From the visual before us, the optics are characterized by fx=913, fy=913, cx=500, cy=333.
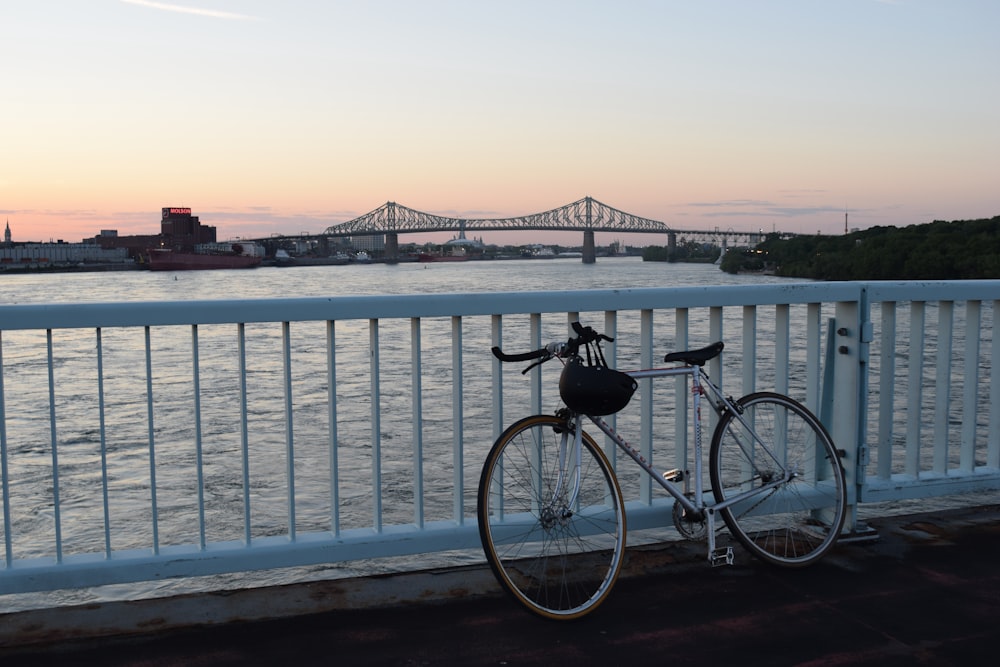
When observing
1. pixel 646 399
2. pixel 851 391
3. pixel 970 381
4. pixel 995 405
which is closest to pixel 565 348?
pixel 646 399

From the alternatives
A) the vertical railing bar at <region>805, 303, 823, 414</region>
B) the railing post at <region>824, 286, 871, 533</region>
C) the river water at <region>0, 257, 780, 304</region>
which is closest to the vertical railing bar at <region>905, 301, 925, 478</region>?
the railing post at <region>824, 286, 871, 533</region>

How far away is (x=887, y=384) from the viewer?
3609 mm

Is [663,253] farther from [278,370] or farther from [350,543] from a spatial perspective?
[350,543]

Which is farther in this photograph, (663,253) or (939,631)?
(663,253)

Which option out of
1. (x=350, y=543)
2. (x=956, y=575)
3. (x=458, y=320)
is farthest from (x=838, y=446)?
(x=350, y=543)

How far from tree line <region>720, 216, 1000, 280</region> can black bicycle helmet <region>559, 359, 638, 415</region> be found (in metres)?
32.7

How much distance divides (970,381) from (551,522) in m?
2.10

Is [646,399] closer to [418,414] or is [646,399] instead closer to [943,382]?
[418,414]

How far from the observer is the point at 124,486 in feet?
23.5

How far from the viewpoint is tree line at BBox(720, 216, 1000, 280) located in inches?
1578

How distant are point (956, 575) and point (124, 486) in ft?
19.9

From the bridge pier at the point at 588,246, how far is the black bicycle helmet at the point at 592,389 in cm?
9189

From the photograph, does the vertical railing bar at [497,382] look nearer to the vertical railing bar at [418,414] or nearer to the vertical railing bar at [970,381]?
the vertical railing bar at [418,414]

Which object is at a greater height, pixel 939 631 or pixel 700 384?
pixel 700 384
